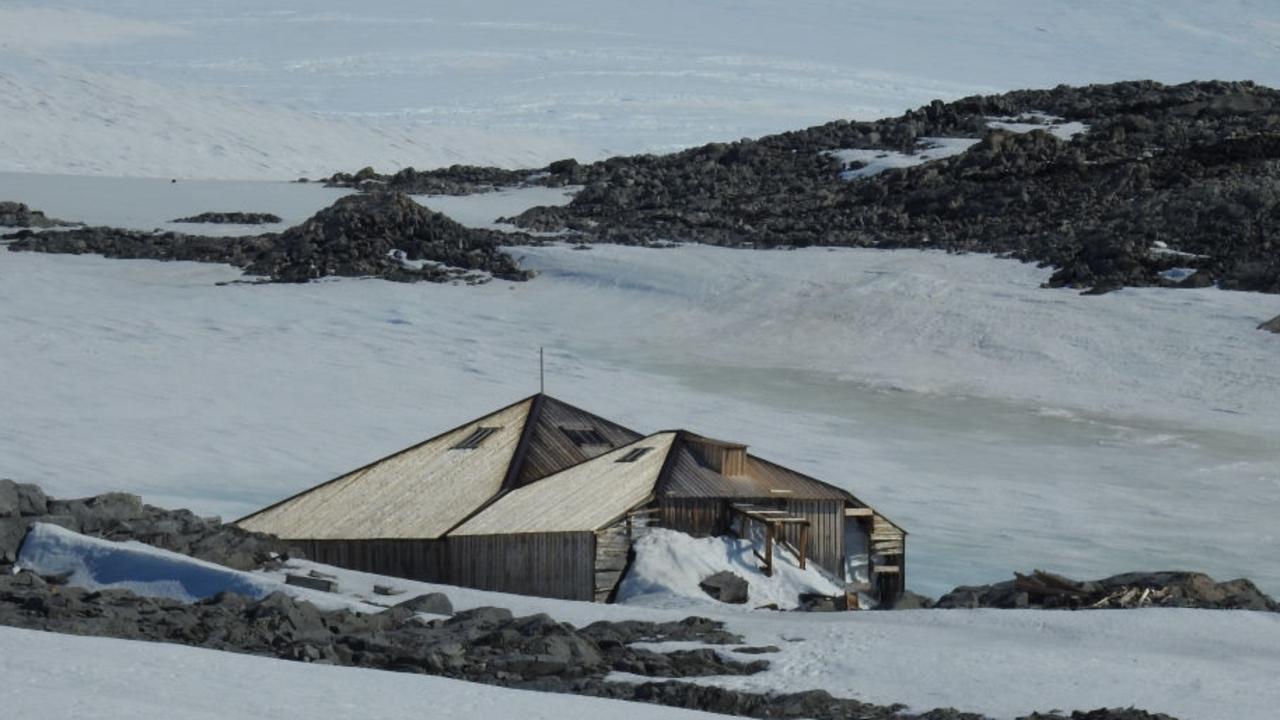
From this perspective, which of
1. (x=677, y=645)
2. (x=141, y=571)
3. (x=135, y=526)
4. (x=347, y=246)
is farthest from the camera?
(x=347, y=246)

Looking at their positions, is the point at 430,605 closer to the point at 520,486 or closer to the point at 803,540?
the point at 520,486

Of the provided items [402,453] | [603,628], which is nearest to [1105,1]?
[402,453]

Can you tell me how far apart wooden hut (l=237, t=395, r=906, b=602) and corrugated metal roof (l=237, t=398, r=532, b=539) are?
0.02 metres

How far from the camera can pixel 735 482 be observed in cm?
2258

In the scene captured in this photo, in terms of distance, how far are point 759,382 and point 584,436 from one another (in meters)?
13.3

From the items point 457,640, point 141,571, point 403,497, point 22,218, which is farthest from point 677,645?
point 22,218

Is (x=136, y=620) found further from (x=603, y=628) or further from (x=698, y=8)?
(x=698, y=8)

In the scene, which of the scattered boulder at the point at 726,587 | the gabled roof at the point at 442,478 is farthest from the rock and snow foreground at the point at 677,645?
the gabled roof at the point at 442,478

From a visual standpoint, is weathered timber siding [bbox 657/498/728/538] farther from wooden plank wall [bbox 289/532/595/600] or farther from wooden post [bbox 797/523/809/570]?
wooden plank wall [bbox 289/532/595/600]

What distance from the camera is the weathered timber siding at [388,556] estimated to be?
21750 millimetres

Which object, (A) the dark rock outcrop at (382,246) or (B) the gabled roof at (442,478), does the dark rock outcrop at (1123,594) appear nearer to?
(B) the gabled roof at (442,478)

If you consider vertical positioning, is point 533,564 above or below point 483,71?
below

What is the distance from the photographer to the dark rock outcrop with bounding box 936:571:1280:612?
19.4 metres

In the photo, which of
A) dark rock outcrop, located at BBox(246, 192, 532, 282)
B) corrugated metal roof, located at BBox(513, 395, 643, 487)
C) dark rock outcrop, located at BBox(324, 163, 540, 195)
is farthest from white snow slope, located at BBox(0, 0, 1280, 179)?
corrugated metal roof, located at BBox(513, 395, 643, 487)
